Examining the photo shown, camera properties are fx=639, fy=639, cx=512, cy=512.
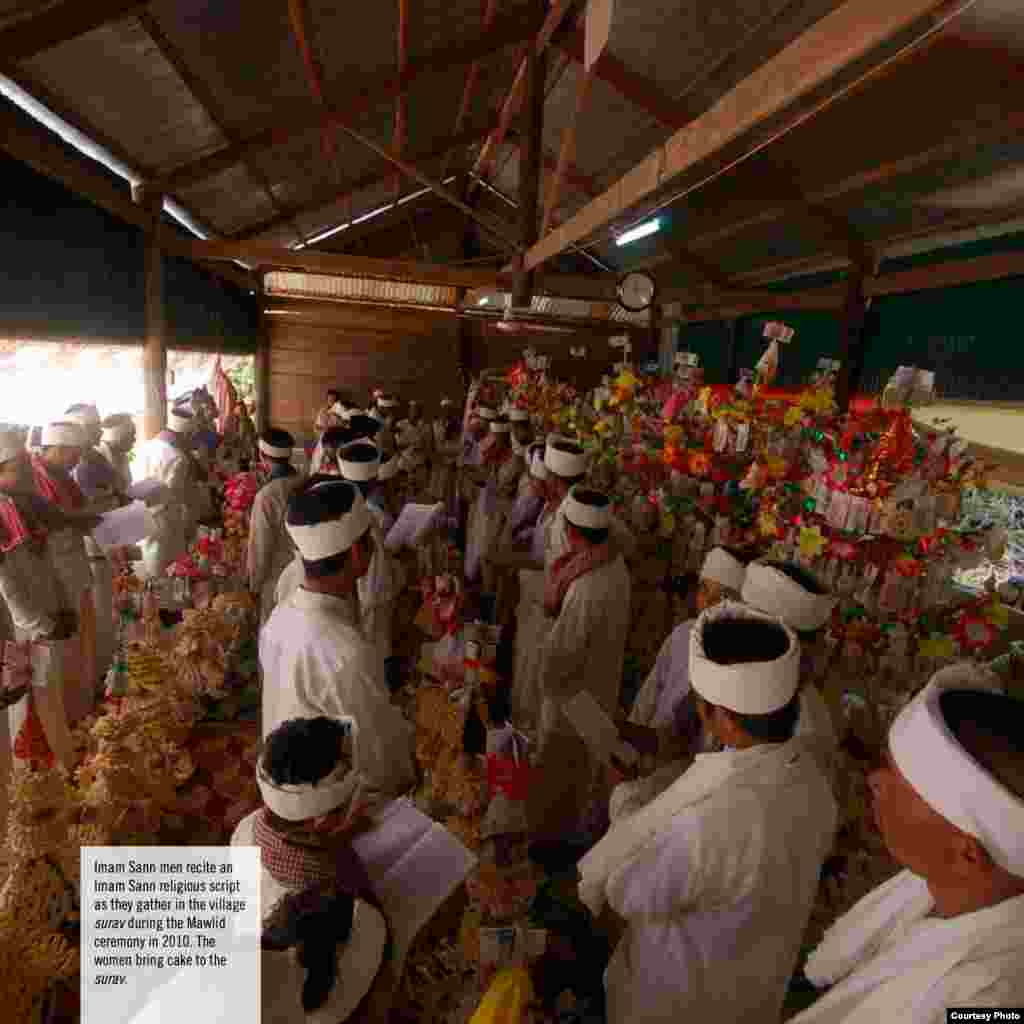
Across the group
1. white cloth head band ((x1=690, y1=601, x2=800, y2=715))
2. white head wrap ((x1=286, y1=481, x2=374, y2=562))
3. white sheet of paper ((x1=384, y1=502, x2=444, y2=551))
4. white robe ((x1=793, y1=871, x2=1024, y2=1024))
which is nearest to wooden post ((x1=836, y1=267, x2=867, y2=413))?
white sheet of paper ((x1=384, y1=502, x2=444, y2=551))

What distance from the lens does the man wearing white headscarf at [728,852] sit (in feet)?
4.70

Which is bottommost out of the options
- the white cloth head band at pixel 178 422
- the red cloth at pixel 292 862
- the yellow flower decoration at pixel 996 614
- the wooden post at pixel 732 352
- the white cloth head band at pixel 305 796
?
the red cloth at pixel 292 862

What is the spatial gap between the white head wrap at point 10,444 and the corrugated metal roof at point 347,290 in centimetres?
900

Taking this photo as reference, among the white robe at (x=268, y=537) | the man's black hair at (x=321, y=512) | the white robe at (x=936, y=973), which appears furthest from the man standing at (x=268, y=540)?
the white robe at (x=936, y=973)

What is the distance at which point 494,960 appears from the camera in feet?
4.30

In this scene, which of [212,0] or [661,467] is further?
[661,467]

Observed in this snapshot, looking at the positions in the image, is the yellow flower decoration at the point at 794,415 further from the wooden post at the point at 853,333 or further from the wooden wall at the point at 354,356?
the wooden wall at the point at 354,356

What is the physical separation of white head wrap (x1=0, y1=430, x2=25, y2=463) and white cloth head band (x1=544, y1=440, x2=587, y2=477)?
2.94m

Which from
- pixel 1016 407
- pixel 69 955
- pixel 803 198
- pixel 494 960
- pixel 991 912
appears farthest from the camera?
pixel 803 198

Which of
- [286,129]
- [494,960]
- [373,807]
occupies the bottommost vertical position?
[494,960]

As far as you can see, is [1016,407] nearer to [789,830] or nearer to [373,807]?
[789,830]

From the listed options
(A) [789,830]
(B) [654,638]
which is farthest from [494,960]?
(B) [654,638]

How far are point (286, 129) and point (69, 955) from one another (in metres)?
5.78

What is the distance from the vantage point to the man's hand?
7.46ft
